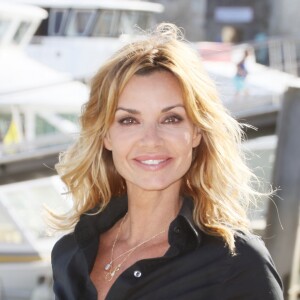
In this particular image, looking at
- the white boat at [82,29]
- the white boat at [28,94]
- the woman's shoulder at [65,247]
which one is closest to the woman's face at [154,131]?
the woman's shoulder at [65,247]

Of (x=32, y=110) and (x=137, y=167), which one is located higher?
(x=137, y=167)

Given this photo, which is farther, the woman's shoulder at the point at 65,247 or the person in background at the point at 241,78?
the person in background at the point at 241,78

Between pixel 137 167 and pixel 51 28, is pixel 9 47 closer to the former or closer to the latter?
pixel 51 28

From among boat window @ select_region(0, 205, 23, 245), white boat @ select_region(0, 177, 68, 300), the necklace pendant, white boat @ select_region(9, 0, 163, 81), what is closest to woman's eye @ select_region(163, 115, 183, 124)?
the necklace pendant

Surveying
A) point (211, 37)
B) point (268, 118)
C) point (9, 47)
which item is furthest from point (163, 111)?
point (211, 37)

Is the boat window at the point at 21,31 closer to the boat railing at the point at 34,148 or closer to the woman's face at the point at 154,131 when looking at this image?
the boat railing at the point at 34,148

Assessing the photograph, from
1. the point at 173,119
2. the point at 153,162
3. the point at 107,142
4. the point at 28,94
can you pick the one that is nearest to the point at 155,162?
the point at 153,162

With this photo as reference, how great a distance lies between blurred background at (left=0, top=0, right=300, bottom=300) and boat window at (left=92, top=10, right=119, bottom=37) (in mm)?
25

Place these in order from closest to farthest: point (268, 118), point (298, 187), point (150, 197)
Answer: point (150, 197), point (298, 187), point (268, 118)

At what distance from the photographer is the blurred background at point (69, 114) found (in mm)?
4543

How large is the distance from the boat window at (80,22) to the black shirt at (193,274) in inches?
611

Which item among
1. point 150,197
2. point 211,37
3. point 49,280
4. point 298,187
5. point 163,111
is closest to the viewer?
point 163,111

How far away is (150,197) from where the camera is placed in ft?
7.11

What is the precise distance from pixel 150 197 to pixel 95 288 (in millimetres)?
321
